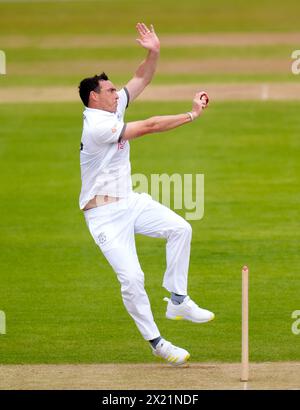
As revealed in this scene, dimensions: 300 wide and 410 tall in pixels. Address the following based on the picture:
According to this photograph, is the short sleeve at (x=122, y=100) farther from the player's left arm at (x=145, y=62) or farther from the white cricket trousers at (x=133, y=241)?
the white cricket trousers at (x=133, y=241)

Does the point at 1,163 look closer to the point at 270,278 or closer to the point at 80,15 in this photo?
the point at 270,278

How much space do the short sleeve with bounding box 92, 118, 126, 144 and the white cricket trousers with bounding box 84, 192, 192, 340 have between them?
2.21 ft

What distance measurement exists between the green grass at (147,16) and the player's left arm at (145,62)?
3422 cm

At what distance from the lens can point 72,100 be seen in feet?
107

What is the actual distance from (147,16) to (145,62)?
39985mm

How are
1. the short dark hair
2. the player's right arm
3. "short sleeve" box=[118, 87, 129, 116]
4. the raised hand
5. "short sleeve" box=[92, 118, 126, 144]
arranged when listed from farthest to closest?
the raised hand → "short sleeve" box=[118, 87, 129, 116] → the short dark hair → "short sleeve" box=[92, 118, 126, 144] → the player's right arm

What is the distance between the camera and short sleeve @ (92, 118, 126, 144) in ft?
40.3

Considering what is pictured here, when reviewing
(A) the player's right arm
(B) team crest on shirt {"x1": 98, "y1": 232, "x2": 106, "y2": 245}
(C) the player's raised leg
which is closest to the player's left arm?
(A) the player's right arm

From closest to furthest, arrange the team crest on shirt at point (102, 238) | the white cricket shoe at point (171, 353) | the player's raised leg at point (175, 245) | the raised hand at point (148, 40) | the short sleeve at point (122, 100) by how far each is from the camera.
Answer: the white cricket shoe at point (171, 353) < the team crest on shirt at point (102, 238) < the player's raised leg at point (175, 245) < the short sleeve at point (122, 100) < the raised hand at point (148, 40)

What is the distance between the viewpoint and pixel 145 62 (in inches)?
530

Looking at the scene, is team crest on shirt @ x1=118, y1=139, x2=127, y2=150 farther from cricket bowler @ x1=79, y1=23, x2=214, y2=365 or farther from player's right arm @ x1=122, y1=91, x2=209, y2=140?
player's right arm @ x1=122, y1=91, x2=209, y2=140

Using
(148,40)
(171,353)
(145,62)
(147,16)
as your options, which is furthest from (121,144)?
(147,16)

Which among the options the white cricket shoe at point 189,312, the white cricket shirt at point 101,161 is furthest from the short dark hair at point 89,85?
the white cricket shoe at point 189,312

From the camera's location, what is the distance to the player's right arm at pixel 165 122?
39.5ft
